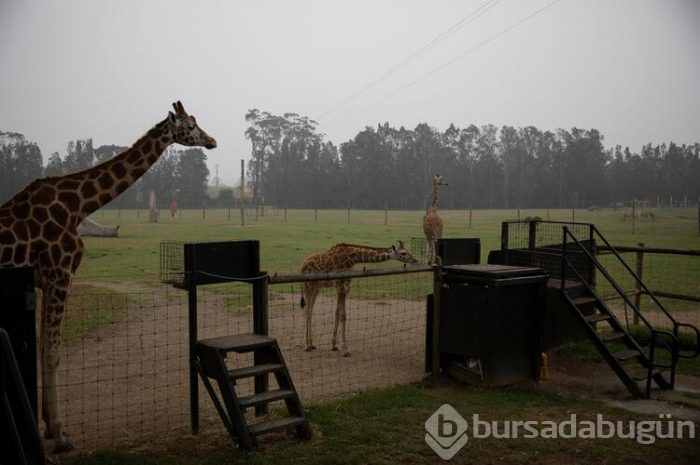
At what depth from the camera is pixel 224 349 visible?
4602mm

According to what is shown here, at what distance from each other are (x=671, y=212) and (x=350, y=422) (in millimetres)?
48326

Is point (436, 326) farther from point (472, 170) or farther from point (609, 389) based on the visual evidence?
point (472, 170)

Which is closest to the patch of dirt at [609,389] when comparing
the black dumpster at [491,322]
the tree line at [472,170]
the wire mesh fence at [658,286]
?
the black dumpster at [491,322]

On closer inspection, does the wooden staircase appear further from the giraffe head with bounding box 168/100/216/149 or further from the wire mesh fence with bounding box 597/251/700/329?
the wire mesh fence with bounding box 597/251/700/329

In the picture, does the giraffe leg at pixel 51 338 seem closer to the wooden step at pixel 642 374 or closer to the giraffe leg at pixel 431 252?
the giraffe leg at pixel 431 252

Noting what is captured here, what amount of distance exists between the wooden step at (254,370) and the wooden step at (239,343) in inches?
6.6

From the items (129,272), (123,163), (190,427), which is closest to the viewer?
(190,427)

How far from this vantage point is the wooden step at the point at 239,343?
466 cm

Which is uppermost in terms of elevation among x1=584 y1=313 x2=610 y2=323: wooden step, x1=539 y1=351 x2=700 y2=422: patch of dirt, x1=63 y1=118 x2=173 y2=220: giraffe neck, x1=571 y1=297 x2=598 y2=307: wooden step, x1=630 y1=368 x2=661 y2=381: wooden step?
x1=63 y1=118 x2=173 y2=220: giraffe neck

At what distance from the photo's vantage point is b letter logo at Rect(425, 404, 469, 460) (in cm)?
466

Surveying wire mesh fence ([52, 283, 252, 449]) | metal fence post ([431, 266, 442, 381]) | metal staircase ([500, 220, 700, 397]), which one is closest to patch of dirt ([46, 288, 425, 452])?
wire mesh fence ([52, 283, 252, 449])

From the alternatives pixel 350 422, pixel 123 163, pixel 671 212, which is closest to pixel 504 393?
pixel 350 422

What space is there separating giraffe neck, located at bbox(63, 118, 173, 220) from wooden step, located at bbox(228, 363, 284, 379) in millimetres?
2174

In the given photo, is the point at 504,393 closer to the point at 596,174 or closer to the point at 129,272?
the point at 129,272
